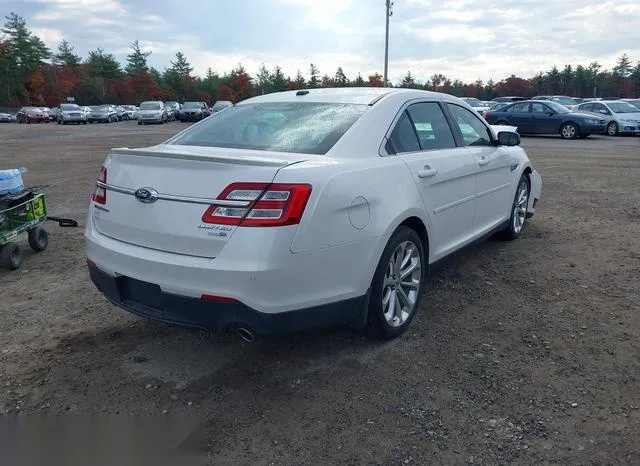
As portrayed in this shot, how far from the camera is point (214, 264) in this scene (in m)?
2.97

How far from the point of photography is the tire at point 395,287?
3.56 metres

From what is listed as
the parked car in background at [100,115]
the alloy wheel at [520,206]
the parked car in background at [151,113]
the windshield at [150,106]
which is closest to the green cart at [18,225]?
the alloy wheel at [520,206]

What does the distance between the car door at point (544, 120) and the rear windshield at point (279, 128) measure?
782 inches

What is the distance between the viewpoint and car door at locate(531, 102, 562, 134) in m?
21.7

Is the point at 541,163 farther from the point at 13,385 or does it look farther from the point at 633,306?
the point at 13,385

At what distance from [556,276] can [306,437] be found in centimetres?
321

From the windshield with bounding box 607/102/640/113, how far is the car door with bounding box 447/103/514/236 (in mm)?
20554

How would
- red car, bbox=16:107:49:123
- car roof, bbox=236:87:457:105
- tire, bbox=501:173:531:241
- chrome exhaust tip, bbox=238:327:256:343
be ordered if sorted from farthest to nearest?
red car, bbox=16:107:49:123 < tire, bbox=501:173:531:241 < car roof, bbox=236:87:457:105 < chrome exhaust tip, bbox=238:327:256:343

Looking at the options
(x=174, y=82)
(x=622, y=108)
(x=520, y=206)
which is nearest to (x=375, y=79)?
(x=174, y=82)

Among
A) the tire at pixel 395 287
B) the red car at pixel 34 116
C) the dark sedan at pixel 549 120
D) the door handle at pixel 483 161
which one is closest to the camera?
the tire at pixel 395 287

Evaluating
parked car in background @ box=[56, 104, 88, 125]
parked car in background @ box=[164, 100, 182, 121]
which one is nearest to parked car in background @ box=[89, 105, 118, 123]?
parked car in background @ box=[56, 104, 88, 125]

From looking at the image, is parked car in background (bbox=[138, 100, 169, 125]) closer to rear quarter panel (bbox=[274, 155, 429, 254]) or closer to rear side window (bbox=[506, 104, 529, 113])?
rear side window (bbox=[506, 104, 529, 113])

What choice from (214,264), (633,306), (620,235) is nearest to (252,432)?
(214,264)

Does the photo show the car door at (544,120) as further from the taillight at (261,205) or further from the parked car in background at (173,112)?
the parked car in background at (173,112)
